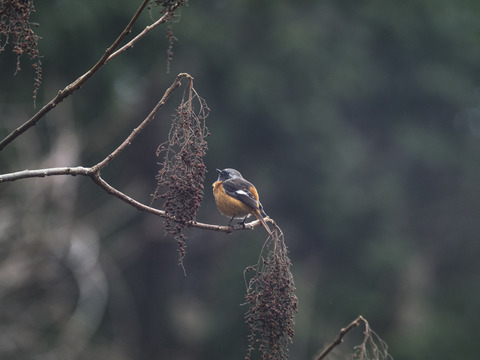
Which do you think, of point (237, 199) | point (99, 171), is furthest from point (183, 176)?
point (237, 199)

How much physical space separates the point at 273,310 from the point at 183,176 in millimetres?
603

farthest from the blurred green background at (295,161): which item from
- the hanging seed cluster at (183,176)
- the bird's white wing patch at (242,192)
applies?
the hanging seed cluster at (183,176)

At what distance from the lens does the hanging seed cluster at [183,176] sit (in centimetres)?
245

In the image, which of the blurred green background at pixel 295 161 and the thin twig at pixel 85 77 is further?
the blurred green background at pixel 295 161

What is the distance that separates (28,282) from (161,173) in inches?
297

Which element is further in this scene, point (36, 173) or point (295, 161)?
point (295, 161)

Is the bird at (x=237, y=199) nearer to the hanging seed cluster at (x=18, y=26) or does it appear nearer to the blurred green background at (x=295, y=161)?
the hanging seed cluster at (x=18, y=26)

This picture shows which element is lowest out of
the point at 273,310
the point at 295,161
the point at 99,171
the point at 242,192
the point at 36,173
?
the point at 273,310

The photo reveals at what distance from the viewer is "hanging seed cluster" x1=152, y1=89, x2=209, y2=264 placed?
2.45m

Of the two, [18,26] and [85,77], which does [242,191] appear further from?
[18,26]

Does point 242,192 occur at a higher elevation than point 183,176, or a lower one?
higher

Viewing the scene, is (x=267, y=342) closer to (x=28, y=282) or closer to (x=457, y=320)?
(x=28, y=282)

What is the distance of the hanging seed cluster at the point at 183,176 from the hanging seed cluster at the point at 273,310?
0.34 meters

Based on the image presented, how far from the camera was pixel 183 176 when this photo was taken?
2529 mm
